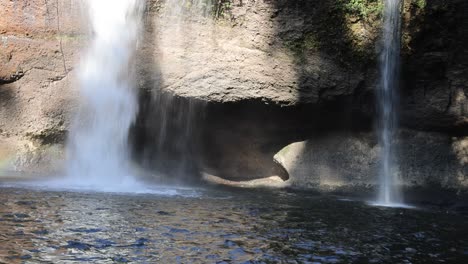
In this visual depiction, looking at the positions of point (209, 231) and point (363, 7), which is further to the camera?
point (363, 7)

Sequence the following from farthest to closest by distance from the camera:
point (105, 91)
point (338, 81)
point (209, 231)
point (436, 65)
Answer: point (105, 91) < point (338, 81) < point (436, 65) < point (209, 231)

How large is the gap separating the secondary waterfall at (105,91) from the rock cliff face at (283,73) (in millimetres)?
278

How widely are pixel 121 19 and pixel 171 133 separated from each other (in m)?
2.68

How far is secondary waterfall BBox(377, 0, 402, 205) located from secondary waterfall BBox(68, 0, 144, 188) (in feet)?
16.6

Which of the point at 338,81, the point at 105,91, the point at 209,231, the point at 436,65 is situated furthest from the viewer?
the point at 105,91

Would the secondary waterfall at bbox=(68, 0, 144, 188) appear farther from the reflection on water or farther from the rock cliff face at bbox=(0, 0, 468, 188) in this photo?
the reflection on water

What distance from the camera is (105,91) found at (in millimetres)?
10695

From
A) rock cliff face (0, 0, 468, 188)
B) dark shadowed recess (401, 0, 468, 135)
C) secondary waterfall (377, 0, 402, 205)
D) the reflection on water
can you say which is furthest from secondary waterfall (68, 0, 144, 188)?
dark shadowed recess (401, 0, 468, 135)

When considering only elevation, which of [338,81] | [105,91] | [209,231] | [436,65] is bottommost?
[209,231]

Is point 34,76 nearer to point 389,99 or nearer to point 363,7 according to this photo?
point 363,7

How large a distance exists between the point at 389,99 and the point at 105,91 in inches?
231

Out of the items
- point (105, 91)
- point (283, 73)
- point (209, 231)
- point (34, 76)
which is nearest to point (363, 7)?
point (283, 73)

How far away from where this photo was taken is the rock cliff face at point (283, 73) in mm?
10156

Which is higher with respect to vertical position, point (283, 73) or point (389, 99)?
point (283, 73)
